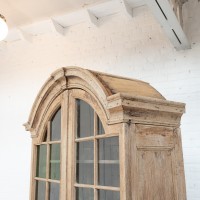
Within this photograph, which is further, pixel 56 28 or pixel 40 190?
pixel 56 28

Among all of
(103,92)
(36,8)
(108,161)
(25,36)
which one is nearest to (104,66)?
(36,8)

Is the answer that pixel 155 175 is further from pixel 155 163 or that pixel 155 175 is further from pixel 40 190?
pixel 40 190

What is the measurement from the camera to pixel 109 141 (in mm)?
1461

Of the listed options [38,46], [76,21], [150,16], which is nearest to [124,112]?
[150,16]

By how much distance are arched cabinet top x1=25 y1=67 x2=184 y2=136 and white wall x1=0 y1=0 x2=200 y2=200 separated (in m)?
0.62

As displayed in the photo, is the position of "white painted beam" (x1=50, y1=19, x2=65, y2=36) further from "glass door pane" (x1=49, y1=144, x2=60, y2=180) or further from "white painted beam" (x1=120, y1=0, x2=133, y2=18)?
"glass door pane" (x1=49, y1=144, x2=60, y2=180)

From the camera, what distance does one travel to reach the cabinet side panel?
139 cm

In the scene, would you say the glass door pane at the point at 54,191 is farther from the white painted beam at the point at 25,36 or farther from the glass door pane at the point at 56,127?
the white painted beam at the point at 25,36

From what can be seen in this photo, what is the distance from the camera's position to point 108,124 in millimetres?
1448

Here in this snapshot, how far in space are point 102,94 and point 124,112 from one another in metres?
0.18

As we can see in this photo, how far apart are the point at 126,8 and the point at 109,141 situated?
1.62 metres

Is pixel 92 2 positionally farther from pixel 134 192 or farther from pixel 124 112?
pixel 134 192

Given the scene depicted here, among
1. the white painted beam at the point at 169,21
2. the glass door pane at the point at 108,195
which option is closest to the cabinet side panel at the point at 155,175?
the glass door pane at the point at 108,195

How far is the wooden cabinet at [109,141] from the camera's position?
137 cm
